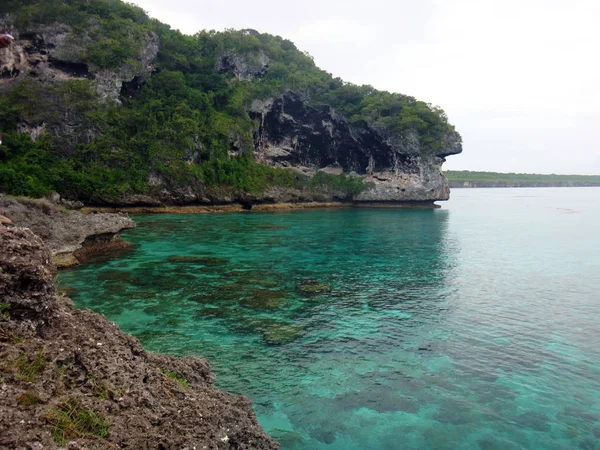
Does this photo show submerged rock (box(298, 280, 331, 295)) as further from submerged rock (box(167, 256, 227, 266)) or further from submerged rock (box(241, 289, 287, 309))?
submerged rock (box(167, 256, 227, 266))

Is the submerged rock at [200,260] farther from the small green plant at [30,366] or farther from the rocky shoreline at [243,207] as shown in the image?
the rocky shoreline at [243,207]

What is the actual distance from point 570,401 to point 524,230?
129 ft

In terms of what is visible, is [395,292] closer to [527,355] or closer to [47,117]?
[527,355]

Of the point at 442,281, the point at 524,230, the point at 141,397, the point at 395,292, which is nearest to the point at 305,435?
the point at 141,397

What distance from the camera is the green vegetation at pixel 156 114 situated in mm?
47281

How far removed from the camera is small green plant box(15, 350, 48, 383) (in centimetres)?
419

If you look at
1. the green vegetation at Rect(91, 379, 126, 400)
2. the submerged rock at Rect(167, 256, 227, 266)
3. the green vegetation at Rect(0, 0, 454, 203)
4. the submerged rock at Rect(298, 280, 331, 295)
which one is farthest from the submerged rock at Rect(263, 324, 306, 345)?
the green vegetation at Rect(0, 0, 454, 203)

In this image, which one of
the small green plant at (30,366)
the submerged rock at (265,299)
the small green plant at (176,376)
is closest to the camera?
the small green plant at (30,366)

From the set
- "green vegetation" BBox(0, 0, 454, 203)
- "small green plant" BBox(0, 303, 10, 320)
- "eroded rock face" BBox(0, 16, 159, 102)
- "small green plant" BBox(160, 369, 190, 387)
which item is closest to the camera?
"small green plant" BBox(0, 303, 10, 320)

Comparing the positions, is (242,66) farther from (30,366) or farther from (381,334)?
(30,366)

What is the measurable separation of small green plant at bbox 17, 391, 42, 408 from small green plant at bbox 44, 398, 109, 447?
0.18 m

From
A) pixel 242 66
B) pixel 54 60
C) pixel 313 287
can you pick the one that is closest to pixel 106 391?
pixel 313 287

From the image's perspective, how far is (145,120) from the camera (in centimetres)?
5544

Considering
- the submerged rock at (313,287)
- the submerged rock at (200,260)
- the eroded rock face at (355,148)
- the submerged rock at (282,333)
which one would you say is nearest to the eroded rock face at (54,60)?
the eroded rock face at (355,148)
